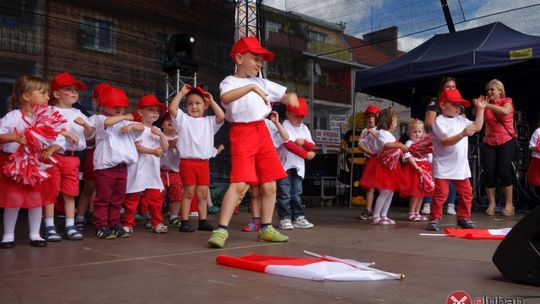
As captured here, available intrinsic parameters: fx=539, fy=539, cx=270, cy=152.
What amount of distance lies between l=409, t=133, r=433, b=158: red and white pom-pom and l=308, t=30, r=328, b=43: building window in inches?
199

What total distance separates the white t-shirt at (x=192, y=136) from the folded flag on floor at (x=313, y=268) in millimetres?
2019

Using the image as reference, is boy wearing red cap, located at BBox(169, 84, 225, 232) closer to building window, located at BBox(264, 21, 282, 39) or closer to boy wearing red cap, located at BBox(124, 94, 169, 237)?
boy wearing red cap, located at BBox(124, 94, 169, 237)

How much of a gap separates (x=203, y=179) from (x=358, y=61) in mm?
6452

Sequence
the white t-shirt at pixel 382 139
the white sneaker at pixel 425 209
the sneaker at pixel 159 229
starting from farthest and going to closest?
the white sneaker at pixel 425 209 → the white t-shirt at pixel 382 139 → the sneaker at pixel 159 229

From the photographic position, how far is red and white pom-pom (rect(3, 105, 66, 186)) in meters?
3.86

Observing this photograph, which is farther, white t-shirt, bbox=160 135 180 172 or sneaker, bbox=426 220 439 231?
white t-shirt, bbox=160 135 180 172

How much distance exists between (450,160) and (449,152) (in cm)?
8

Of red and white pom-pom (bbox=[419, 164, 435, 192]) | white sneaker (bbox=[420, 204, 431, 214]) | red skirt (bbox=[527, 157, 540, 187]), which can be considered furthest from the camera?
white sneaker (bbox=[420, 204, 431, 214])

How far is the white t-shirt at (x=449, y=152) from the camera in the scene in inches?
199

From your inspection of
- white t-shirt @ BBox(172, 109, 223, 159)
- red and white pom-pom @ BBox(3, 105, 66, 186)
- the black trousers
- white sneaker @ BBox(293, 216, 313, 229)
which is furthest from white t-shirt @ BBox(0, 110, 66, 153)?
the black trousers

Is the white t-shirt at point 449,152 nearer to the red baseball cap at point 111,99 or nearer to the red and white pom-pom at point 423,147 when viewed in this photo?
the red and white pom-pom at point 423,147

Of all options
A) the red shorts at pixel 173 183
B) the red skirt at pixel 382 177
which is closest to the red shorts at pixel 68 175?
the red shorts at pixel 173 183

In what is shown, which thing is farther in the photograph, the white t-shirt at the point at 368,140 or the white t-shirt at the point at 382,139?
the white t-shirt at the point at 368,140

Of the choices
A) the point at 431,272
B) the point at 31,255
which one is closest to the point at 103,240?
the point at 31,255
